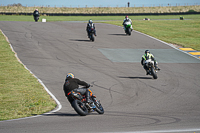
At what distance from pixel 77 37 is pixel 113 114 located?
2298 cm

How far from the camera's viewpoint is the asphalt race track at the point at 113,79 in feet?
28.9

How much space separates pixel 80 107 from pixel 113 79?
729 cm

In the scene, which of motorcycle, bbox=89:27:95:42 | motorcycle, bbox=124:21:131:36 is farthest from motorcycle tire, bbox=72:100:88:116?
motorcycle, bbox=124:21:131:36

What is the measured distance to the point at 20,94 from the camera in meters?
13.5

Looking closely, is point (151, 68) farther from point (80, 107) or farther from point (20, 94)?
point (80, 107)

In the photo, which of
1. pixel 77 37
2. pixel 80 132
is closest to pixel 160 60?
pixel 77 37

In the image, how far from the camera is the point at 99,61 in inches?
877

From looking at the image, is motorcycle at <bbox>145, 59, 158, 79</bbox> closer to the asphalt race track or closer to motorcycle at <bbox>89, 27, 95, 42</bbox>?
the asphalt race track

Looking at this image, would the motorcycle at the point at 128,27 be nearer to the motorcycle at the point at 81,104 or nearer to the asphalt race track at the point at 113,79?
the asphalt race track at the point at 113,79

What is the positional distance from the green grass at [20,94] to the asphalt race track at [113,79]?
0.68m

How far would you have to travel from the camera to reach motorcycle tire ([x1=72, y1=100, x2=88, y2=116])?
32.0 ft

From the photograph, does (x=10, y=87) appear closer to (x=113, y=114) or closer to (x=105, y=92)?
(x=105, y=92)

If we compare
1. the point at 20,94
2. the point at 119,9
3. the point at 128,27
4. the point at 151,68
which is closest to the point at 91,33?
the point at 128,27

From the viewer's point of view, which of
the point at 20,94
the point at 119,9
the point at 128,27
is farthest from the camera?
the point at 119,9
